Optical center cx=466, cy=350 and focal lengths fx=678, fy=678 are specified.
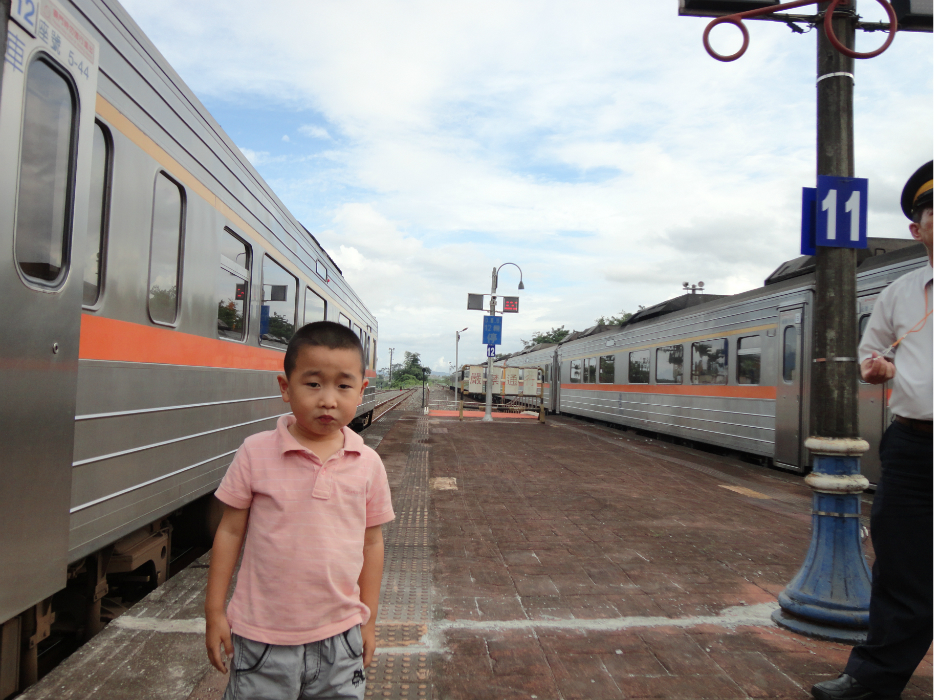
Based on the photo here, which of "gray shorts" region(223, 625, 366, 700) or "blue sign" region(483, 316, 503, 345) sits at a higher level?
"blue sign" region(483, 316, 503, 345)

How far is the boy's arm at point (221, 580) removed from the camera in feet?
5.81

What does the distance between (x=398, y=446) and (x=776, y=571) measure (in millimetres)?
7949

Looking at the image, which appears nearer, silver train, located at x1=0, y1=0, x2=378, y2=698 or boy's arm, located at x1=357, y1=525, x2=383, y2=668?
boy's arm, located at x1=357, y1=525, x2=383, y2=668

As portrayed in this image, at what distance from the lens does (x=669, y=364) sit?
14234 millimetres

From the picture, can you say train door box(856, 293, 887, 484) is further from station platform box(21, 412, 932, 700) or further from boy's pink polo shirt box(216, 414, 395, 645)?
boy's pink polo shirt box(216, 414, 395, 645)

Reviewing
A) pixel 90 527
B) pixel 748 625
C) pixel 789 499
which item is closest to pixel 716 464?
pixel 789 499

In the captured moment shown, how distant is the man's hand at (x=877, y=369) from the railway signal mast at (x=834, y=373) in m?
1.00

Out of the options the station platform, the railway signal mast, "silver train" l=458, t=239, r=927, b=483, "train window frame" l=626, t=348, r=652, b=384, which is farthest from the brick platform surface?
"train window frame" l=626, t=348, r=652, b=384

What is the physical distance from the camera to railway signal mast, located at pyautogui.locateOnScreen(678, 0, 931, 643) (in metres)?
3.46

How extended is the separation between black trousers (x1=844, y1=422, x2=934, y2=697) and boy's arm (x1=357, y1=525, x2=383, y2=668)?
199 cm

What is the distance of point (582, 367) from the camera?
2178 centimetres

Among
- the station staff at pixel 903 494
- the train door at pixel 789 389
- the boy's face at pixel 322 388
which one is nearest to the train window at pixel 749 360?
the train door at pixel 789 389

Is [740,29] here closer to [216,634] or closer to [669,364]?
[216,634]

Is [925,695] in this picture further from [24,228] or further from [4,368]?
[24,228]
